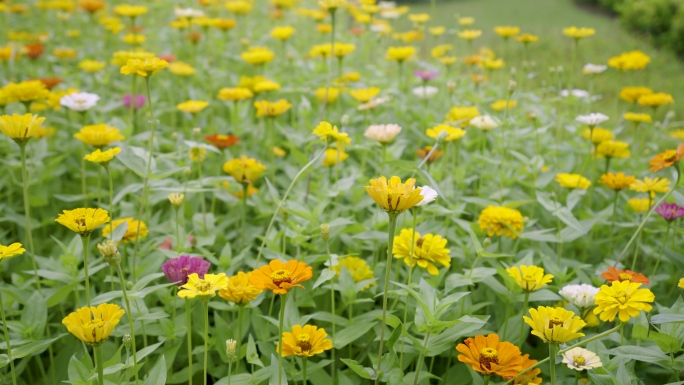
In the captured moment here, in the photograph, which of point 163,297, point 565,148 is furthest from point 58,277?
point 565,148

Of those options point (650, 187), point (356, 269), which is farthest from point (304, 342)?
point (650, 187)

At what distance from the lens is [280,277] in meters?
0.91

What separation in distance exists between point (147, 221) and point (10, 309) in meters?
0.41

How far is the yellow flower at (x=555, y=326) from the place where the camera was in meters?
0.85

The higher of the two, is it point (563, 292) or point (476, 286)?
point (563, 292)

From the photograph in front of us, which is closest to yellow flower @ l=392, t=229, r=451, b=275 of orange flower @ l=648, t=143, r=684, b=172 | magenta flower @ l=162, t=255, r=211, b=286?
magenta flower @ l=162, t=255, r=211, b=286

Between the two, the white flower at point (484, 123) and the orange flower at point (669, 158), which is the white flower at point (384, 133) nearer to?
the white flower at point (484, 123)

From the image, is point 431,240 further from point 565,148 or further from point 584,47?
point 584,47

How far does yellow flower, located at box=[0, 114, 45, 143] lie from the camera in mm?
1039

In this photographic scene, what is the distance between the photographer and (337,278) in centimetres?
133

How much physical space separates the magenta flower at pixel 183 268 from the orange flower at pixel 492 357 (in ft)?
1.59

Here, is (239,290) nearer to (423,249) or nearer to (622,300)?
(423,249)

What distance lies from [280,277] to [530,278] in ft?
1.72

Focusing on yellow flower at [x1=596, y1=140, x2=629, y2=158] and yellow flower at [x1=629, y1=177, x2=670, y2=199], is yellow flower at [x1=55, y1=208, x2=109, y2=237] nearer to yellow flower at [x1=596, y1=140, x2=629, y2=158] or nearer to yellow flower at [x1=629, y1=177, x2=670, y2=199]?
yellow flower at [x1=629, y1=177, x2=670, y2=199]
